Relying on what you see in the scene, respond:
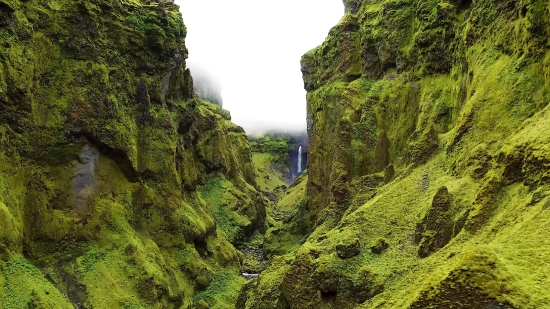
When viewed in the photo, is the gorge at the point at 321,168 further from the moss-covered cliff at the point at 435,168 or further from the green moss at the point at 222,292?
the green moss at the point at 222,292

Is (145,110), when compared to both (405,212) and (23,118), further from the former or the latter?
(405,212)

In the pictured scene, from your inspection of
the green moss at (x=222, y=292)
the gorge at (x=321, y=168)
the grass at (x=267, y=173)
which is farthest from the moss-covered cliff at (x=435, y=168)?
the grass at (x=267, y=173)

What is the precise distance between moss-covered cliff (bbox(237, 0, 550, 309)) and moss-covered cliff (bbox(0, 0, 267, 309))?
45.1 feet

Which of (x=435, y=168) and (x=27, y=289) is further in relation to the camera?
(x=435, y=168)

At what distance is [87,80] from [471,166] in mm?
36161

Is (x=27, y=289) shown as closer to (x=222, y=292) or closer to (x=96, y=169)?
(x=96, y=169)

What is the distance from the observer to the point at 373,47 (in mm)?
62594

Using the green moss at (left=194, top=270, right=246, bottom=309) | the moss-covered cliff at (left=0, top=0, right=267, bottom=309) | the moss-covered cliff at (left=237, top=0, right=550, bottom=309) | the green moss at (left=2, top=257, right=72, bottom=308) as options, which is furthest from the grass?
the green moss at (left=2, top=257, right=72, bottom=308)

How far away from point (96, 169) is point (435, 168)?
3126cm

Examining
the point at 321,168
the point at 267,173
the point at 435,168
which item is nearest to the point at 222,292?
the point at 321,168

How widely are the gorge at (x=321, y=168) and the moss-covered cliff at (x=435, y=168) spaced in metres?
0.13

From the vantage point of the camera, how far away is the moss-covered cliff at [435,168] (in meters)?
19.2

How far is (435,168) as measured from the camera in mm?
38625

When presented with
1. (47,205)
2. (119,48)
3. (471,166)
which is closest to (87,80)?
(119,48)
